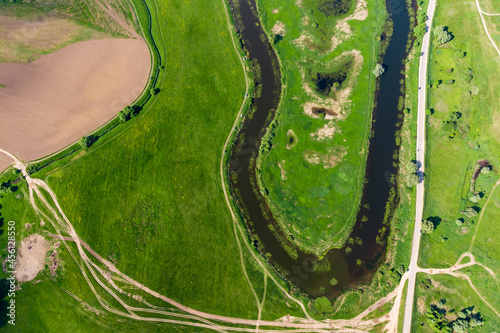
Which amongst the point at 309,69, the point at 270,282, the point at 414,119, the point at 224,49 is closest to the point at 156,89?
the point at 224,49

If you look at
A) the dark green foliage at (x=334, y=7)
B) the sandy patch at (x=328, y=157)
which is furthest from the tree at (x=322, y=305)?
the dark green foliage at (x=334, y=7)

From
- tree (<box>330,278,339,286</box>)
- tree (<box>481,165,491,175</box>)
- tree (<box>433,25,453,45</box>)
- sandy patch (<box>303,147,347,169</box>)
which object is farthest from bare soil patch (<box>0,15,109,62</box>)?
tree (<box>481,165,491,175</box>)

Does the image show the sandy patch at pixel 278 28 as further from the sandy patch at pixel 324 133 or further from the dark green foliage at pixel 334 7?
the sandy patch at pixel 324 133

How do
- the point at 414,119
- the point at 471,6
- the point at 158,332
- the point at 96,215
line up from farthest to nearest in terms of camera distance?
the point at 471,6 → the point at 414,119 → the point at 96,215 → the point at 158,332

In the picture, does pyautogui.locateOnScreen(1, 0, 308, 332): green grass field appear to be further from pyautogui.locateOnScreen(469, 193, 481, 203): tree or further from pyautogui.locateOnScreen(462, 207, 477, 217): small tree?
pyautogui.locateOnScreen(469, 193, 481, 203): tree

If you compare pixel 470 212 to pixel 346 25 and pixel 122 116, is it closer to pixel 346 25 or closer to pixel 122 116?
pixel 346 25

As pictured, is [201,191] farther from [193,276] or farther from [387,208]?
[387,208]

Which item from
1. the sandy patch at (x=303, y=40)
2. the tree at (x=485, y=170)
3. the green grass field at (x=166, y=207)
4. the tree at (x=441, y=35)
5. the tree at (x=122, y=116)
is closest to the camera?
the green grass field at (x=166, y=207)
